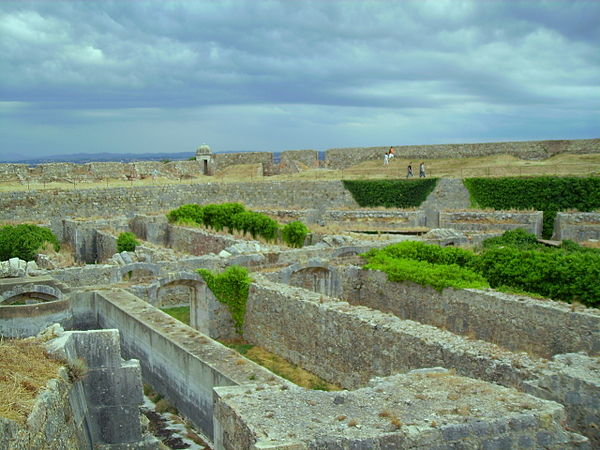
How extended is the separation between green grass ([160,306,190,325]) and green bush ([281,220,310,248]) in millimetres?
5297

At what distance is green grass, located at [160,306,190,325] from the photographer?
17075mm

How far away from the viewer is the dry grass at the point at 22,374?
16.4 ft

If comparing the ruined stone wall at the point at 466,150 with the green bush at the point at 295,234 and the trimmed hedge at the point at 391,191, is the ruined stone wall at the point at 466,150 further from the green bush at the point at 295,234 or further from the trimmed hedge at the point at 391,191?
the green bush at the point at 295,234

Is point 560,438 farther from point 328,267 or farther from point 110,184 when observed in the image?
point 110,184

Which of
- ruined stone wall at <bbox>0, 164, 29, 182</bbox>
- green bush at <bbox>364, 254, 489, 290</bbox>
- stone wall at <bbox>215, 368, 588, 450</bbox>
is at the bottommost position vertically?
green bush at <bbox>364, 254, 489, 290</bbox>

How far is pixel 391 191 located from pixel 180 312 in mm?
18786

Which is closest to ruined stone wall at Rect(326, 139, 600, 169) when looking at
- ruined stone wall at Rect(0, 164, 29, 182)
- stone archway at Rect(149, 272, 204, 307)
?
ruined stone wall at Rect(0, 164, 29, 182)

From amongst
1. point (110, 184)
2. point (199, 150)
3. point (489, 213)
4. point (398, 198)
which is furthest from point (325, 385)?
point (199, 150)

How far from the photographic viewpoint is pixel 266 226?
24.6 m

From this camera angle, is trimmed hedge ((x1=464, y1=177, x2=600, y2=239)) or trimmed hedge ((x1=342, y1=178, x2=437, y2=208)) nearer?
trimmed hedge ((x1=464, y1=177, x2=600, y2=239))

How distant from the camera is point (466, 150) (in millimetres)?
39031

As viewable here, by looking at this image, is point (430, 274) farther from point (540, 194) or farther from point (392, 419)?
point (540, 194)

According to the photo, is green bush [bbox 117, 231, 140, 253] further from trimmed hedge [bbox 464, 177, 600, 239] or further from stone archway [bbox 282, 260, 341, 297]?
trimmed hedge [bbox 464, 177, 600, 239]

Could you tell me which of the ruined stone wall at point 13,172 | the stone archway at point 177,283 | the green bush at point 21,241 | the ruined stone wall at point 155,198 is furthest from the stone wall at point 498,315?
the ruined stone wall at point 13,172
